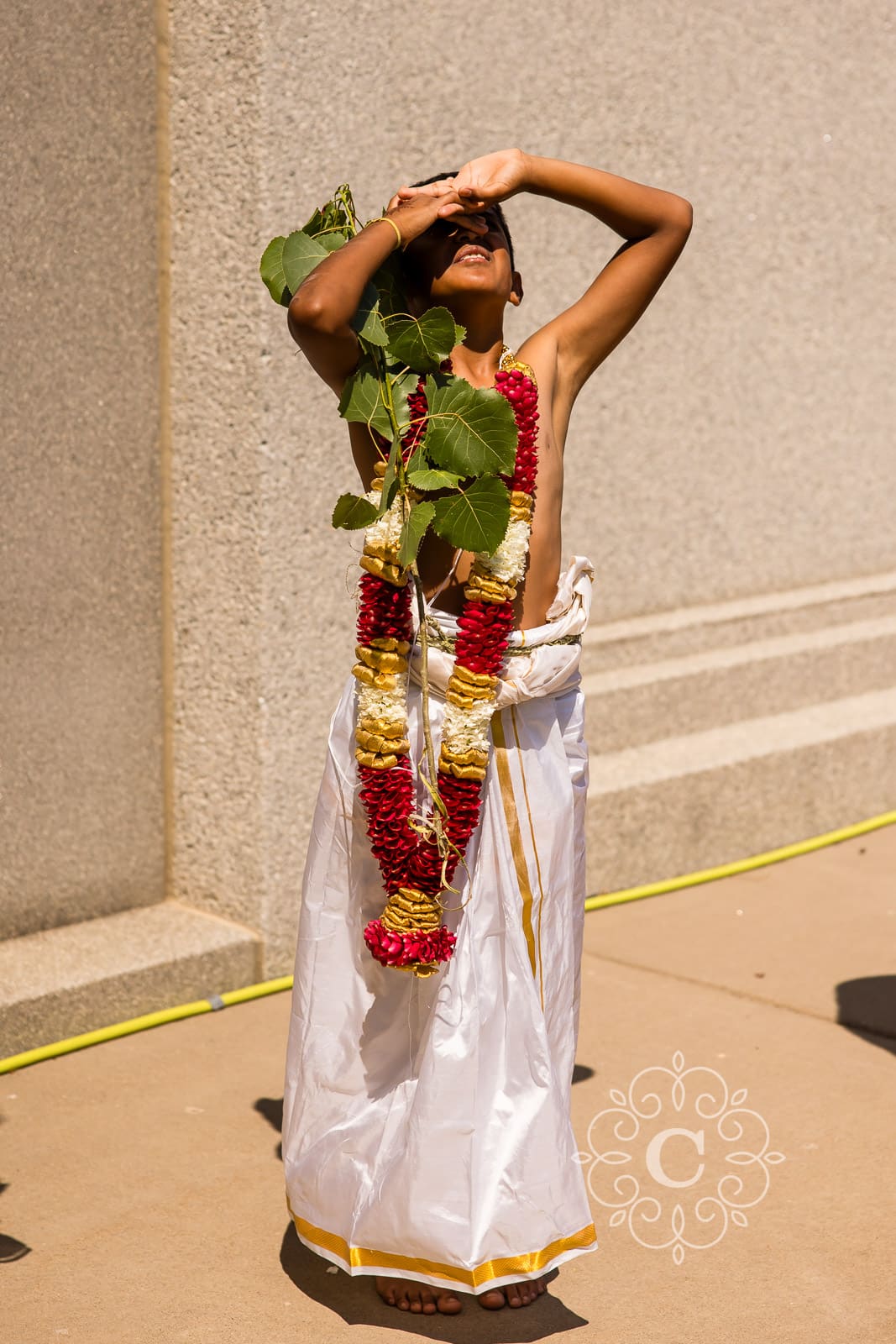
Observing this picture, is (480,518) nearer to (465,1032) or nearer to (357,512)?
(357,512)

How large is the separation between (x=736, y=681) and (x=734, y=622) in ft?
0.98

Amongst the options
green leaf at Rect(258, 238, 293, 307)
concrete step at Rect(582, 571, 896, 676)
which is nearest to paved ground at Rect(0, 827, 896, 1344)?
concrete step at Rect(582, 571, 896, 676)

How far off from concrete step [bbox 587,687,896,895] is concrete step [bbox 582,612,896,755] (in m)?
0.05

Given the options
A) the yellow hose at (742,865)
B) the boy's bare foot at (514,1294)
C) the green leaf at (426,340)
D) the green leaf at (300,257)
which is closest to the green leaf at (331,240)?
the green leaf at (300,257)

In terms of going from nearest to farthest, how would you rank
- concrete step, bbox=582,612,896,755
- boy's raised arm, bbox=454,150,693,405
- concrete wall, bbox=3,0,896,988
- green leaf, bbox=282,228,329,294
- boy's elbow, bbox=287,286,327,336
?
boy's elbow, bbox=287,286,327,336
green leaf, bbox=282,228,329,294
boy's raised arm, bbox=454,150,693,405
concrete wall, bbox=3,0,896,988
concrete step, bbox=582,612,896,755

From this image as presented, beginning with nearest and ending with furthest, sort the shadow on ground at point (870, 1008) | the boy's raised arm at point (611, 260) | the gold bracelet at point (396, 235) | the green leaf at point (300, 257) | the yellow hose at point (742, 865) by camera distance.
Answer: the gold bracelet at point (396, 235) < the green leaf at point (300, 257) < the boy's raised arm at point (611, 260) < the shadow on ground at point (870, 1008) < the yellow hose at point (742, 865)

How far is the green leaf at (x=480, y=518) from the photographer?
128 inches

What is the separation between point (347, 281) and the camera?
3.21 metres

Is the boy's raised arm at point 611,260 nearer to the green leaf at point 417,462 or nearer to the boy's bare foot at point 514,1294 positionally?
the green leaf at point 417,462

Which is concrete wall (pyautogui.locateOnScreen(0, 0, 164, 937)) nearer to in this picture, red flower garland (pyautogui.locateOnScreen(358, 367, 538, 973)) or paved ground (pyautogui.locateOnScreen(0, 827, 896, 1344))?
paved ground (pyautogui.locateOnScreen(0, 827, 896, 1344))

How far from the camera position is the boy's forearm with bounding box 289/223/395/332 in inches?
126

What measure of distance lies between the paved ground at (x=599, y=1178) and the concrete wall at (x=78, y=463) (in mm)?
691

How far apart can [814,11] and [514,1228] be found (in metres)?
5.73

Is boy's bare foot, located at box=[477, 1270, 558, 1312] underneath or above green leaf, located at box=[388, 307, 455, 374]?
underneath
